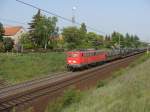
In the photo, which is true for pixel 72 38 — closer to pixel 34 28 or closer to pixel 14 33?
pixel 34 28

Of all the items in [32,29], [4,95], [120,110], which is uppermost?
[32,29]

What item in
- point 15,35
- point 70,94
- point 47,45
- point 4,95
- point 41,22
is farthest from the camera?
point 15,35

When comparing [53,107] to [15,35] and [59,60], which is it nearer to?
[59,60]

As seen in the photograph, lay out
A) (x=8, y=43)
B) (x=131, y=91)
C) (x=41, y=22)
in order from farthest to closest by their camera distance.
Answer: (x=41, y=22), (x=8, y=43), (x=131, y=91)

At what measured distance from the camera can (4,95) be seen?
20.7m

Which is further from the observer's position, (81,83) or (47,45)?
(47,45)

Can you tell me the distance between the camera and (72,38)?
268ft

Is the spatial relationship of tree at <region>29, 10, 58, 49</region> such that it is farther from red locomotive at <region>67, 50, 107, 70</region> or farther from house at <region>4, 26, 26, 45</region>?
red locomotive at <region>67, 50, 107, 70</region>

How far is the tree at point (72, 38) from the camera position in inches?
3150

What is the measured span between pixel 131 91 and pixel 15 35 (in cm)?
→ 9565

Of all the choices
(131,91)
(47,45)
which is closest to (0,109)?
(131,91)

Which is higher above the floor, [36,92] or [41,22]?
[41,22]

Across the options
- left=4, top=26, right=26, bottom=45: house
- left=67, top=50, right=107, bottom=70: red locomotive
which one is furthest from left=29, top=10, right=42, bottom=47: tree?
left=67, top=50, right=107, bottom=70: red locomotive

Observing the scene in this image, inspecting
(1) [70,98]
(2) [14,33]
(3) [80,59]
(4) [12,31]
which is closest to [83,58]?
(3) [80,59]
